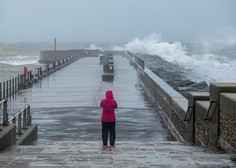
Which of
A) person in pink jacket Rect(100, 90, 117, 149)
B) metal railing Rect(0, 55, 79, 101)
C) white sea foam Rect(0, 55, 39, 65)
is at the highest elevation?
person in pink jacket Rect(100, 90, 117, 149)

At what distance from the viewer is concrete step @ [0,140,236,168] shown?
25.6 feet

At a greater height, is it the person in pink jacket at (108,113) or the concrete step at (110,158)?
the person in pink jacket at (108,113)

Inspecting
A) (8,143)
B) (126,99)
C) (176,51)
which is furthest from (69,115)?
(176,51)

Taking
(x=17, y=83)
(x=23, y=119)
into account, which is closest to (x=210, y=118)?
(x=23, y=119)

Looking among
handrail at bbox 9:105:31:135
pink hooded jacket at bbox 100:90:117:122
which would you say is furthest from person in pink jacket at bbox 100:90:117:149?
handrail at bbox 9:105:31:135

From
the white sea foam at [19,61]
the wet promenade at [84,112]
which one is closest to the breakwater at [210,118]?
the wet promenade at [84,112]

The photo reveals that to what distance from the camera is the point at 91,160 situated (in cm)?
822

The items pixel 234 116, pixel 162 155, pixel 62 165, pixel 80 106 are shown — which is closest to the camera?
pixel 62 165

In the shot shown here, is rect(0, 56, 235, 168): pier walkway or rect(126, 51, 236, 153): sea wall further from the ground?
rect(126, 51, 236, 153): sea wall

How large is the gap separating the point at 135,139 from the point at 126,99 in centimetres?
890

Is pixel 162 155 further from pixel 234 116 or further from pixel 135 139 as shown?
pixel 135 139

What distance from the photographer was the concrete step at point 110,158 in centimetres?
781

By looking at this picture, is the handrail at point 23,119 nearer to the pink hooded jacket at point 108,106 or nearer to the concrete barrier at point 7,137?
the concrete barrier at point 7,137

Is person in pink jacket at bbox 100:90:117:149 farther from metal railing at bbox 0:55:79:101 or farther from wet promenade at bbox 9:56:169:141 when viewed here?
metal railing at bbox 0:55:79:101
